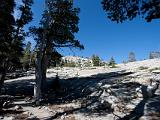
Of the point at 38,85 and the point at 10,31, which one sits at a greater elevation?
the point at 10,31

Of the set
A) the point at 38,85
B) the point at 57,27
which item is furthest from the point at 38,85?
the point at 57,27

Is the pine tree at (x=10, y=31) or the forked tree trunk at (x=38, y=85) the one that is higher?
the pine tree at (x=10, y=31)

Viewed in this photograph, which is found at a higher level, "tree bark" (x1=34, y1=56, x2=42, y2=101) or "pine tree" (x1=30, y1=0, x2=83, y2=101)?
"pine tree" (x1=30, y1=0, x2=83, y2=101)

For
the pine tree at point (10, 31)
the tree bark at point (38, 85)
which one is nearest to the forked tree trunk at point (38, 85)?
the tree bark at point (38, 85)

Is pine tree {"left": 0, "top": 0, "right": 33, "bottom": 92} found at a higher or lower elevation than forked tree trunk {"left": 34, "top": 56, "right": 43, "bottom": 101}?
higher

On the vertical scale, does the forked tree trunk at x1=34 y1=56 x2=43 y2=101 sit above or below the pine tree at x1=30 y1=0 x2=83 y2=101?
below

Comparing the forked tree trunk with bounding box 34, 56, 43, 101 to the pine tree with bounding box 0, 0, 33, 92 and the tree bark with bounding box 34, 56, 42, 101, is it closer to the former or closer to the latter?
the tree bark with bounding box 34, 56, 42, 101

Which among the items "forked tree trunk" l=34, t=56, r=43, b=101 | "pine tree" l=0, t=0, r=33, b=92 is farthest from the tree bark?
"pine tree" l=0, t=0, r=33, b=92

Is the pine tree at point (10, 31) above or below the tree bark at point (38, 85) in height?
above

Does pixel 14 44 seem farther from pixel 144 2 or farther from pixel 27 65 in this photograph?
pixel 27 65

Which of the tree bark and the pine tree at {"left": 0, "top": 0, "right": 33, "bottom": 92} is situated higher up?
the pine tree at {"left": 0, "top": 0, "right": 33, "bottom": 92}

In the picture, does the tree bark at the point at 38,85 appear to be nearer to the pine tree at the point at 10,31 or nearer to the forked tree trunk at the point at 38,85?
the forked tree trunk at the point at 38,85

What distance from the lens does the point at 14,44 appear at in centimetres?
3203

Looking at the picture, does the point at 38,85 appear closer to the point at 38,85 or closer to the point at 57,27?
the point at 38,85
